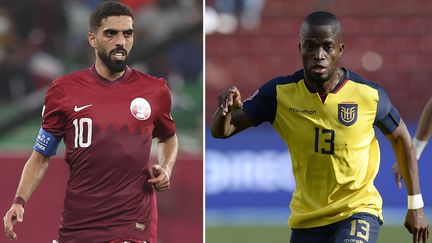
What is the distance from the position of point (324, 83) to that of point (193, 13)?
11.9 feet

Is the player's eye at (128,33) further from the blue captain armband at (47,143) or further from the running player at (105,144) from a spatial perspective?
the blue captain armband at (47,143)

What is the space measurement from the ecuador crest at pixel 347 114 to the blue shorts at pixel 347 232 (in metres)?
0.56

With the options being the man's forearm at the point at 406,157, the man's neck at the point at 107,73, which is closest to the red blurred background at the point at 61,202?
the man's neck at the point at 107,73

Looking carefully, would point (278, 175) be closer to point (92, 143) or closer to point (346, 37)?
point (346, 37)

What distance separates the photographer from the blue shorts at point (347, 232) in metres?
5.91

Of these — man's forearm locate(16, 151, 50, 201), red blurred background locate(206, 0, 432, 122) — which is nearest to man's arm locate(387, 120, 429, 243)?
man's forearm locate(16, 151, 50, 201)

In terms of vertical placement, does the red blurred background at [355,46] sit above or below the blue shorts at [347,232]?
above

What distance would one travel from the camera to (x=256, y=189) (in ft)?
45.4

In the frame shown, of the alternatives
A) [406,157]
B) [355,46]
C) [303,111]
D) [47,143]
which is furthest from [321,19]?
[355,46]

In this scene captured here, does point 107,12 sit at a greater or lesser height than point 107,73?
greater

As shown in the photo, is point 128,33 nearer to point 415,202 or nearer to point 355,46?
point 415,202

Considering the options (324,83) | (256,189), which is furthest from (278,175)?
(324,83)

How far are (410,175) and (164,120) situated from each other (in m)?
1.56

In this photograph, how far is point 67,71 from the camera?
995 centimetres
